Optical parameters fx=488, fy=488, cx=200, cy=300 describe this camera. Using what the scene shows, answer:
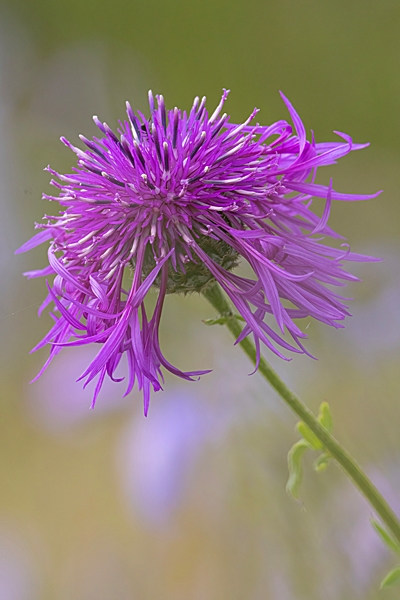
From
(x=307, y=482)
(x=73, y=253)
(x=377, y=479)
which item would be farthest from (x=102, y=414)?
(x=73, y=253)

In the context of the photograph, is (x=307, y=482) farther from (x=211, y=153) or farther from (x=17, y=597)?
(x=17, y=597)

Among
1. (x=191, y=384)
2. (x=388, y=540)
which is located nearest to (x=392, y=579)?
(x=388, y=540)

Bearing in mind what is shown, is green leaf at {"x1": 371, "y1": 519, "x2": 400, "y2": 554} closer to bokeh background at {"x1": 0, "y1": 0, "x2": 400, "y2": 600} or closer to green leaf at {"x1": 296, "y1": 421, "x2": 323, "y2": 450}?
green leaf at {"x1": 296, "y1": 421, "x2": 323, "y2": 450}

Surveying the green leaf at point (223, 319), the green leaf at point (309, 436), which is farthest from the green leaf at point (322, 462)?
the green leaf at point (223, 319)

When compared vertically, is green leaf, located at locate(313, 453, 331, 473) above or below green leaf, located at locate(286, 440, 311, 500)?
below

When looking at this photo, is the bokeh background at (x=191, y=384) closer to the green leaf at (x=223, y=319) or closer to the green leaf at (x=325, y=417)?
the green leaf at (x=325, y=417)

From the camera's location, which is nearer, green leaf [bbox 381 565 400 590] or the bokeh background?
green leaf [bbox 381 565 400 590]

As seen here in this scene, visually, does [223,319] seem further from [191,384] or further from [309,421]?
[191,384]

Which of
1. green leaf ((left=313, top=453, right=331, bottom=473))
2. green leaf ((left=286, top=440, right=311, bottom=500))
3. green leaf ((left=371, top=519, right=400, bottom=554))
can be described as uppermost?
green leaf ((left=286, top=440, right=311, bottom=500))

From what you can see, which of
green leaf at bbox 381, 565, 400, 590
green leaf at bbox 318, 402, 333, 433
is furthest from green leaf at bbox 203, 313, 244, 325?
green leaf at bbox 381, 565, 400, 590
